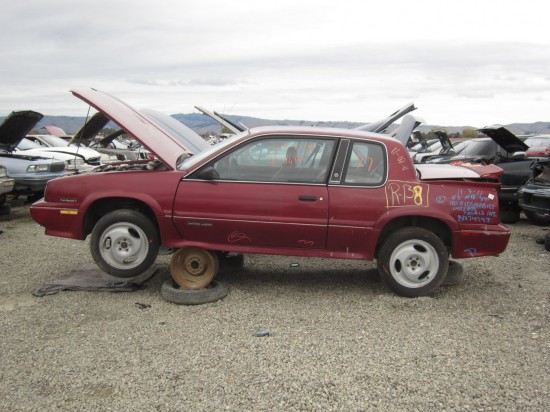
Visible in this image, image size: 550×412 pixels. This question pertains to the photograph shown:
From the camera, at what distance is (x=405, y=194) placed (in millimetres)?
4855

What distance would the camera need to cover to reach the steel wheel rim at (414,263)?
195 inches

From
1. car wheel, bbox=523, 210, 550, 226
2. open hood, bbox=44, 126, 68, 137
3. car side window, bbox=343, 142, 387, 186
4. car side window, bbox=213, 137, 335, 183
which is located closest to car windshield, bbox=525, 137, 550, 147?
car wheel, bbox=523, 210, 550, 226

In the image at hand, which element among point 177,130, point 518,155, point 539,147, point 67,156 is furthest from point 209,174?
point 67,156

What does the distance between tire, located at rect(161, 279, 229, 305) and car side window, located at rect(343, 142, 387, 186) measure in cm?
161

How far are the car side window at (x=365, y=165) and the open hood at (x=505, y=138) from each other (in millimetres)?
5393

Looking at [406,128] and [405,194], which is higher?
[406,128]

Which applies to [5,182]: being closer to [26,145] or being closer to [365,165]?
[26,145]

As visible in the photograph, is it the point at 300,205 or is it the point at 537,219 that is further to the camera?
the point at 537,219

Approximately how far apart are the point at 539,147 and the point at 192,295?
21.6 feet

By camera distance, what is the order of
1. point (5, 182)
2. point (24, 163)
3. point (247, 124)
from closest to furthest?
point (5, 182)
point (24, 163)
point (247, 124)

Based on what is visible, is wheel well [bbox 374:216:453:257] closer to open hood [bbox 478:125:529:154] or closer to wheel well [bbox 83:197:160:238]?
wheel well [bbox 83:197:160:238]

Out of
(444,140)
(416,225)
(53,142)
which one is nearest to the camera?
(416,225)

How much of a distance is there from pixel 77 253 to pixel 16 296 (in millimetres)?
1825

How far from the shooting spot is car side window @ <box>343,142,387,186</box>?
4891 millimetres
